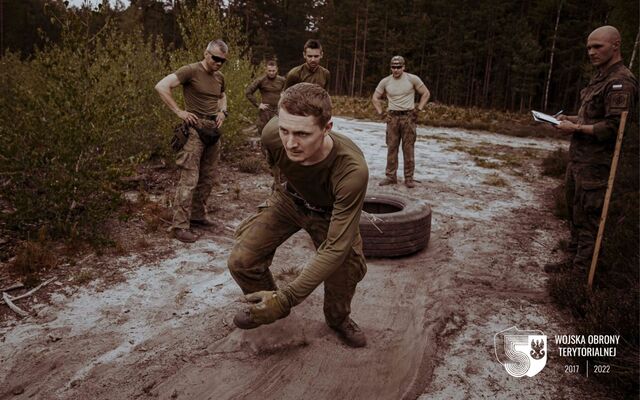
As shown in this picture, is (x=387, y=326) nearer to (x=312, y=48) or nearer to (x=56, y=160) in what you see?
(x=56, y=160)

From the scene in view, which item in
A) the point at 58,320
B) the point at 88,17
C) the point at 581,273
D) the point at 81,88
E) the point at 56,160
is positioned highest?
the point at 88,17

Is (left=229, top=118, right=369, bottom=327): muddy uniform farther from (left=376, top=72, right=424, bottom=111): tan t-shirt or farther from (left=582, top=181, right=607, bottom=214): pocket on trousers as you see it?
(left=376, top=72, right=424, bottom=111): tan t-shirt

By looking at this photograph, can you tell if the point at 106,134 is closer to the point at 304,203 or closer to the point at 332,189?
the point at 304,203

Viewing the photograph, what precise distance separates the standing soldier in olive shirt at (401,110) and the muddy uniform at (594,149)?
3.70 meters

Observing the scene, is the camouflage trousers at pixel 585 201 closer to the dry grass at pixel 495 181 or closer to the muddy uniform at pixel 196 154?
the dry grass at pixel 495 181

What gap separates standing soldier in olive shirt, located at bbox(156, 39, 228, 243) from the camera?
5.46m

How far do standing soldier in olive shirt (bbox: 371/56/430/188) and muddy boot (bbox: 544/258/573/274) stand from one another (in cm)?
372

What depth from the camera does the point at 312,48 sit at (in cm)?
690

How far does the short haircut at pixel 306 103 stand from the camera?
250 centimetres

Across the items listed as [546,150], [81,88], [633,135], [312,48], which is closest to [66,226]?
[81,88]

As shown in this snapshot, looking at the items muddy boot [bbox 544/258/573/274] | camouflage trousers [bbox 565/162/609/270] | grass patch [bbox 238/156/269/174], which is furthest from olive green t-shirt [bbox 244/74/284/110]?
muddy boot [bbox 544/258/573/274]

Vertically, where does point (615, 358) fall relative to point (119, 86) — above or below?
below

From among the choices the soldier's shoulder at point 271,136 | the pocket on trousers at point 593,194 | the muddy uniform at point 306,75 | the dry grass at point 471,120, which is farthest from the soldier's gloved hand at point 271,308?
the dry grass at point 471,120

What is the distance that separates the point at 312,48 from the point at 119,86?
300cm
